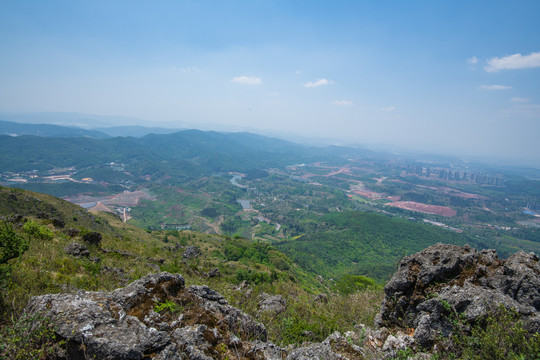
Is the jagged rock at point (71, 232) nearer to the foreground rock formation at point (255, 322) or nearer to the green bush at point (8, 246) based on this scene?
the green bush at point (8, 246)

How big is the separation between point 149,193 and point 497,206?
226815 mm

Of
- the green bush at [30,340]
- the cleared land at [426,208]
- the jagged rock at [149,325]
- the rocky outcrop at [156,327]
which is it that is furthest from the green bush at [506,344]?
the cleared land at [426,208]

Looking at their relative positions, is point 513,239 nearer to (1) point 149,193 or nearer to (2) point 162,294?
(2) point 162,294

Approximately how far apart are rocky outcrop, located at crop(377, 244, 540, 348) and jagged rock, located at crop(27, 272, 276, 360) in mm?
6094

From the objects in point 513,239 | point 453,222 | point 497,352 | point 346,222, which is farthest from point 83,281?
point 453,222

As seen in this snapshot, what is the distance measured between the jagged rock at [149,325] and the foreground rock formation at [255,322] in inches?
0.8

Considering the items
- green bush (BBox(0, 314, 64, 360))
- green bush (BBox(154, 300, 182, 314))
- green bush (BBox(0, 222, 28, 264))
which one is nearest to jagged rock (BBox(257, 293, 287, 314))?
green bush (BBox(154, 300, 182, 314))

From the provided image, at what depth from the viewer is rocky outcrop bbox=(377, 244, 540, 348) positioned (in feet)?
25.2

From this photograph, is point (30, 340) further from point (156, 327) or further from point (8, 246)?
point (8, 246)

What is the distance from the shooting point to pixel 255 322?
28.2 feet

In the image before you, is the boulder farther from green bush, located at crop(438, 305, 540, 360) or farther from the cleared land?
the cleared land

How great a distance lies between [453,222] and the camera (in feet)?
389

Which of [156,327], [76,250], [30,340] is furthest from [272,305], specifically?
[76,250]

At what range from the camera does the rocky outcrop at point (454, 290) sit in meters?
7.69
